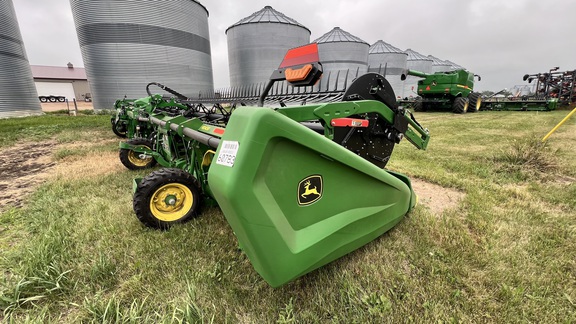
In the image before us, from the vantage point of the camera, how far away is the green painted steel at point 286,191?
4.13ft

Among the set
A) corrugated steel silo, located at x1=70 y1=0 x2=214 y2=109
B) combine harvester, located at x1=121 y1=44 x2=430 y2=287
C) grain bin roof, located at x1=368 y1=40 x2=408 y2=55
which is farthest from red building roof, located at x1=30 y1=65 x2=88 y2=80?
combine harvester, located at x1=121 y1=44 x2=430 y2=287

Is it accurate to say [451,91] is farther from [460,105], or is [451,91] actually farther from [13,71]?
[13,71]

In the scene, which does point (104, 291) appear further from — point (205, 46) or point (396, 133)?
point (205, 46)

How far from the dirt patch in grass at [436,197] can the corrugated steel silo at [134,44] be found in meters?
18.1

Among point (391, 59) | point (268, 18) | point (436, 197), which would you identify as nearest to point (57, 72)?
point (268, 18)

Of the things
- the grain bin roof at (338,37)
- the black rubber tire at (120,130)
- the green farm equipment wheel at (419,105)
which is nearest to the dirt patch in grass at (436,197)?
the black rubber tire at (120,130)

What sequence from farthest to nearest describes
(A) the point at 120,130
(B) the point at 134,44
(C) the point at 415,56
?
1. (C) the point at 415,56
2. (B) the point at 134,44
3. (A) the point at 120,130

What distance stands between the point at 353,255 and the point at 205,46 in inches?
845

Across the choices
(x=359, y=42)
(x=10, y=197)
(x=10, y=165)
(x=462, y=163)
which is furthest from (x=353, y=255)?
(x=359, y=42)

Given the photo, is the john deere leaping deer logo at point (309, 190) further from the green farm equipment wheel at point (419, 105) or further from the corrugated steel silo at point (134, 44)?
the corrugated steel silo at point (134, 44)

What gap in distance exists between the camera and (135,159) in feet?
16.8

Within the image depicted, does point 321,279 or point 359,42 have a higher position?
point 359,42

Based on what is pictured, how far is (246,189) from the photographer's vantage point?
4.14 ft

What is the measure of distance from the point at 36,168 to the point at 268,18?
778 inches
